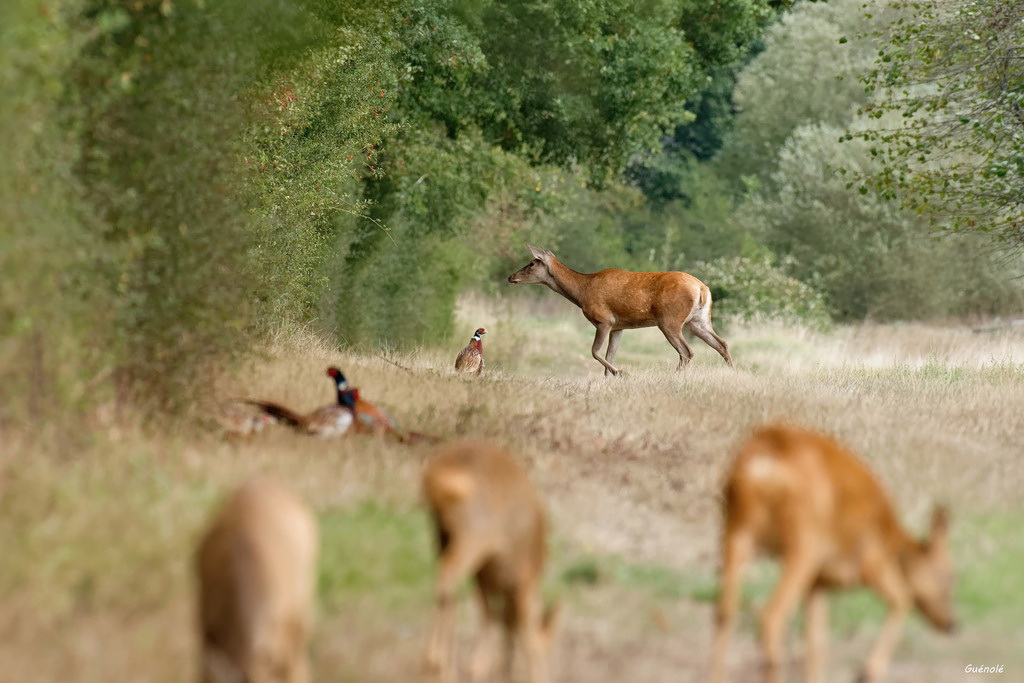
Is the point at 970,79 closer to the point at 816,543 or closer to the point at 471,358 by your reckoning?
the point at 471,358

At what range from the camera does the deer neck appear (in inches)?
843

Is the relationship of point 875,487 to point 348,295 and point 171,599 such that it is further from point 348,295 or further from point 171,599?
point 348,295

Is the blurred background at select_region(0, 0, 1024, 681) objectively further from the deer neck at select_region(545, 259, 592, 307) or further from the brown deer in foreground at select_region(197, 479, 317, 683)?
the deer neck at select_region(545, 259, 592, 307)

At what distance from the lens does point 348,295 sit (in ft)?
80.8

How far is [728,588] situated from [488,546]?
91 centimetres

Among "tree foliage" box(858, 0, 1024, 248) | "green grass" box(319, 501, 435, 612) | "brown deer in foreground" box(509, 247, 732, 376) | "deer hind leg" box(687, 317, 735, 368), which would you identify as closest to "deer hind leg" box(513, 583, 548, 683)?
"green grass" box(319, 501, 435, 612)

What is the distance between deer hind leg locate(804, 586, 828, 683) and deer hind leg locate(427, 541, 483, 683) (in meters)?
1.36

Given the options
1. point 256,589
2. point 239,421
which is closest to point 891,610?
point 256,589

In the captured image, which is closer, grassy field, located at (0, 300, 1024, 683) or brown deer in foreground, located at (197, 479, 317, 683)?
brown deer in foreground, located at (197, 479, 317, 683)

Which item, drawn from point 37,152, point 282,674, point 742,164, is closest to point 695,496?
point 37,152

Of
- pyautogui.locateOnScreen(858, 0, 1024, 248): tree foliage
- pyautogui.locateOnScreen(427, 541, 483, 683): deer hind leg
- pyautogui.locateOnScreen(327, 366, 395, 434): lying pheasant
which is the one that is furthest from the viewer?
pyautogui.locateOnScreen(858, 0, 1024, 248): tree foliage

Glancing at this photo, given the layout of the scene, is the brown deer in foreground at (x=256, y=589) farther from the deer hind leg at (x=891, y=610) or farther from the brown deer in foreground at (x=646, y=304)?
the brown deer in foreground at (x=646, y=304)

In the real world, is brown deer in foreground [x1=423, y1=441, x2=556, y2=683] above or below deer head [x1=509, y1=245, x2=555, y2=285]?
below

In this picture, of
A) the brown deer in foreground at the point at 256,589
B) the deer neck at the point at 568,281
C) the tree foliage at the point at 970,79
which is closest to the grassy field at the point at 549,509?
the brown deer in foreground at the point at 256,589
